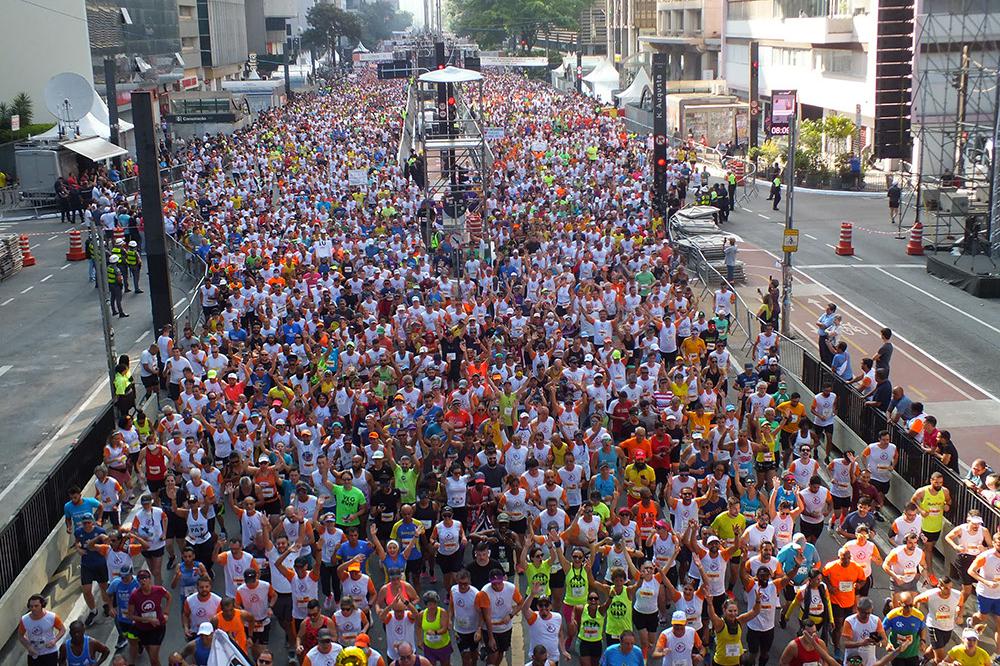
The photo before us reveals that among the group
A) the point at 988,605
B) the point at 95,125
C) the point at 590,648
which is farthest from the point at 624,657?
the point at 95,125

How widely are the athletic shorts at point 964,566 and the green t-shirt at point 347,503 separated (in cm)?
641

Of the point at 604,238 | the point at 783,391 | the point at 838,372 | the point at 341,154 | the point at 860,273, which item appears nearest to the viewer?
the point at 783,391

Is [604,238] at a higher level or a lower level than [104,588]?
higher

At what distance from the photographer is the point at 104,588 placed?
12.5 meters

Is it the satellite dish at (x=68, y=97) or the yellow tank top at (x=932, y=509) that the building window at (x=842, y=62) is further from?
the yellow tank top at (x=932, y=509)

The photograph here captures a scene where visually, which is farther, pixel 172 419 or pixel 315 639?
pixel 172 419

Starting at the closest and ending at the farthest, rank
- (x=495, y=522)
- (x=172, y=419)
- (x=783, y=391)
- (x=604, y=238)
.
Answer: (x=495, y=522), (x=172, y=419), (x=783, y=391), (x=604, y=238)

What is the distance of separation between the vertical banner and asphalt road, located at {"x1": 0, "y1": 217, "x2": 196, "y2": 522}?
14.8 meters

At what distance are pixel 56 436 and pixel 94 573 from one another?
828 centimetres

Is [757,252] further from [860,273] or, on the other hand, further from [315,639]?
[315,639]

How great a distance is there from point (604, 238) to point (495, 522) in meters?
14.5

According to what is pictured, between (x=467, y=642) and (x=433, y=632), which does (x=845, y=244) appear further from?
(x=433, y=632)

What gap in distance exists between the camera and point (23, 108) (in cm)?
5453

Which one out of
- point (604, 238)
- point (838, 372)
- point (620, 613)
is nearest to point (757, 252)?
point (604, 238)
